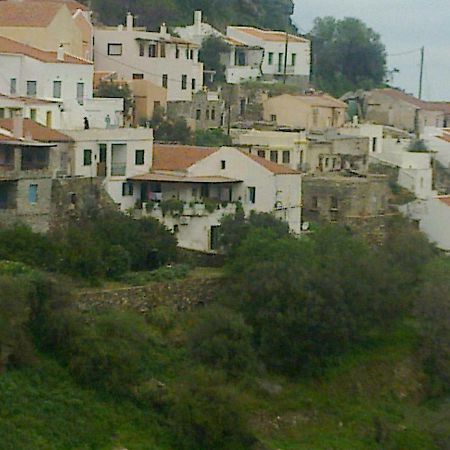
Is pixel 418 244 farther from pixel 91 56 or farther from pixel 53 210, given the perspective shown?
pixel 91 56

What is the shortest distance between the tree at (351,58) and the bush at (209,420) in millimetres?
41584

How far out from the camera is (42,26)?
49938 millimetres

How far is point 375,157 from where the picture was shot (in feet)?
180

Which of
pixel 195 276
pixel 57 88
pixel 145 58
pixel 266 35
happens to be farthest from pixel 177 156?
pixel 266 35

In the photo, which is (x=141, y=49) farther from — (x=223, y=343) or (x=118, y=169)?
(x=223, y=343)

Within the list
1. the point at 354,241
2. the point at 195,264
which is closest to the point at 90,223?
the point at 195,264

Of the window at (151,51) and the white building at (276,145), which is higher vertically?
the window at (151,51)

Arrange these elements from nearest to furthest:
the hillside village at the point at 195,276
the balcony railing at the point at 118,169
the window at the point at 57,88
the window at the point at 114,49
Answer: the hillside village at the point at 195,276 < the balcony railing at the point at 118,169 < the window at the point at 57,88 < the window at the point at 114,49

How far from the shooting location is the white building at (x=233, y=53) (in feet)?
203

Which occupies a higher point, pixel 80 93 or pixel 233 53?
pixel 233 53

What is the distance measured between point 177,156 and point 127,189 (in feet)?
7.69

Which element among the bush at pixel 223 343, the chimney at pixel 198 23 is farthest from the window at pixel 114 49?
the bush at pixel 223 343

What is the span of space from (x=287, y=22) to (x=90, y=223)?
1624 inches

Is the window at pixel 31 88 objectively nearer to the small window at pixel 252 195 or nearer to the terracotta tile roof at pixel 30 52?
the terracotta tile roof at pixel 30 52
